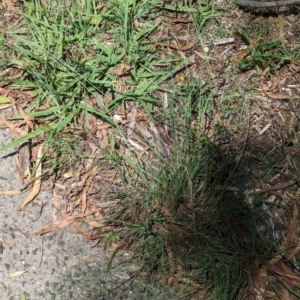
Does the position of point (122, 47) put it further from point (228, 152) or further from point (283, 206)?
point (283, 206)

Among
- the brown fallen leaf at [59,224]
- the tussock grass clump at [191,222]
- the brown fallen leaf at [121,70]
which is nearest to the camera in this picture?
the tussock grass clump at [191,222]

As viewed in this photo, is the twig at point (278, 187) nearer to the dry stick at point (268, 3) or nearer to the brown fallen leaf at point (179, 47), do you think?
the brown fallen leaf at point (179, 47)

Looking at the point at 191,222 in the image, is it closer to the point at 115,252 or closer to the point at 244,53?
the point at 115,252

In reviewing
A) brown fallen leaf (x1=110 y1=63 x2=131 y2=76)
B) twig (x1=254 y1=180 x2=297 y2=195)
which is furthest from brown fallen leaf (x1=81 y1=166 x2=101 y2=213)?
twig (x1=254 y1=180 x2=297 y2=195)

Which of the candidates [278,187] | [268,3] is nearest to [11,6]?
[268,3]

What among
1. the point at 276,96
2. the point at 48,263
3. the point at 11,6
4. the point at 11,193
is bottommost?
the point at 48,263

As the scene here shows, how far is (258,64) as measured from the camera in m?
2.79

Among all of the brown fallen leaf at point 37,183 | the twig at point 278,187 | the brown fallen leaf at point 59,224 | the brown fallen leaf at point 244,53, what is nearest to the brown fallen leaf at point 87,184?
the brown fallen leaf at point 59,224

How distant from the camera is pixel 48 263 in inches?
93.4

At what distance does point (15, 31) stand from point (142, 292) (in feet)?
4.54

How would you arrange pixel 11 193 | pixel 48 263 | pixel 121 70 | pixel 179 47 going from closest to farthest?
1. pixel 48 263
2. pixel 11 193
3. pixel 121 70
4. pixel 179 47

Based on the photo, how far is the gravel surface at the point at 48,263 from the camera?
232 cm

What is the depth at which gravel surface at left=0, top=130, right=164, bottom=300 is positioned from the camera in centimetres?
232

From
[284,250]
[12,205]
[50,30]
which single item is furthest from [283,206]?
[50,30]
